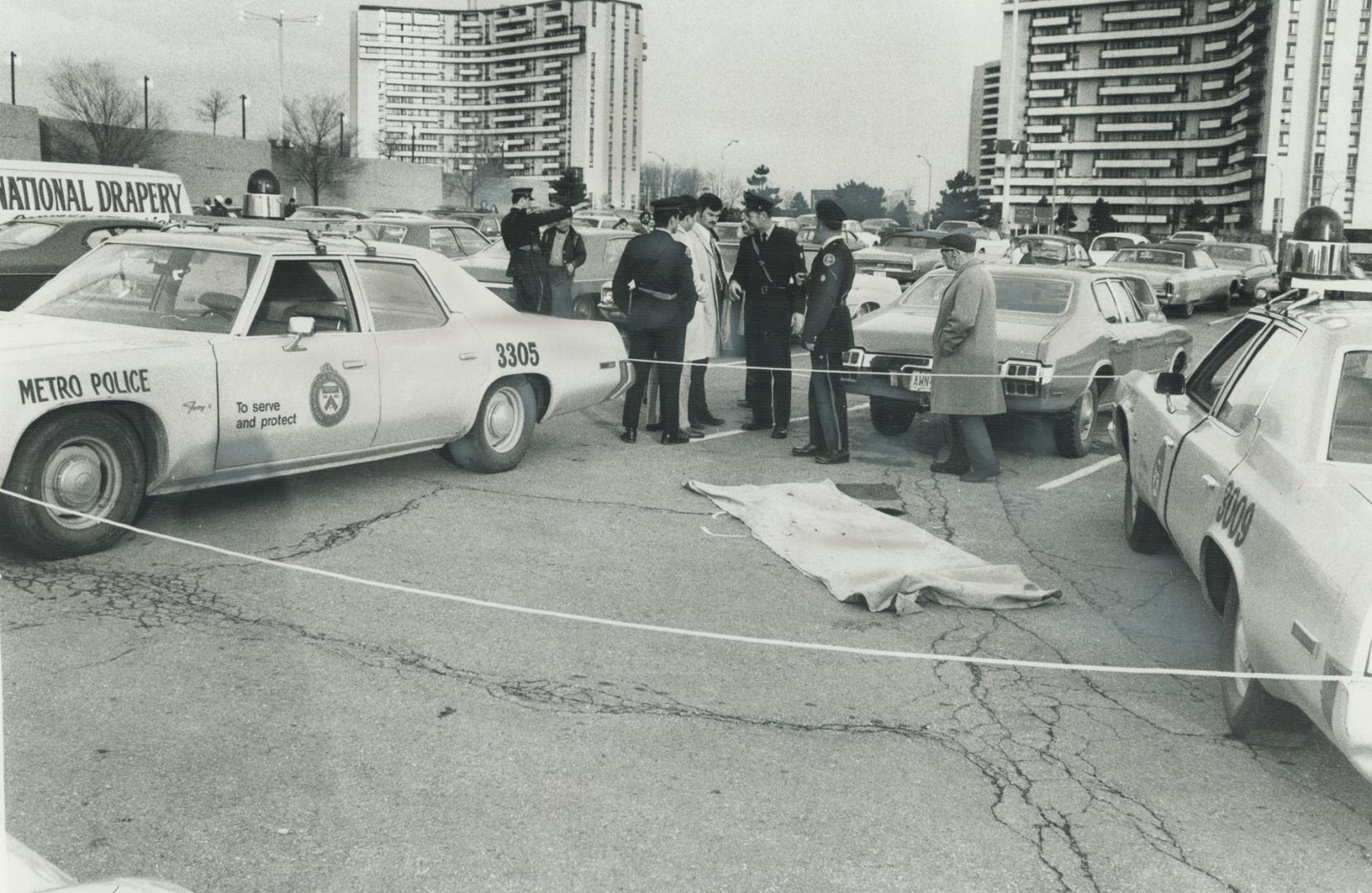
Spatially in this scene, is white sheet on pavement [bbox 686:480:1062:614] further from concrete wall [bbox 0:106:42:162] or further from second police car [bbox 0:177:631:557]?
concrete wall [bbox 0:106:42:162]

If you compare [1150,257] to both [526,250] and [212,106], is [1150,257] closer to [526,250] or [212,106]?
[526,250]

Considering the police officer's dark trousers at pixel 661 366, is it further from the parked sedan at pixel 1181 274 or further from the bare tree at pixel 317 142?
the bare tree at pixel 317 142

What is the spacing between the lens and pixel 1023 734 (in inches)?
171

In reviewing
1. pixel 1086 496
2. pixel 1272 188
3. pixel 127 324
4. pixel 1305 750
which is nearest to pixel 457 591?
pixel 127 324

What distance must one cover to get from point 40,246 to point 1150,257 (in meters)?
19.0

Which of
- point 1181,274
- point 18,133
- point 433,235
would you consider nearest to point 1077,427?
point 433,235

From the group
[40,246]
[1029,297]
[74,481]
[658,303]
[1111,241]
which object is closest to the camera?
[74,481]

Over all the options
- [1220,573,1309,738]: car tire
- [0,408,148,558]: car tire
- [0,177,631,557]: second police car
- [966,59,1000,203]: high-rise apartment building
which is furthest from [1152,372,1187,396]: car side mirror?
[966,59,1000,203]: high-rise apartment building

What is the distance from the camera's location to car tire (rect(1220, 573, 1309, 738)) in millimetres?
4219

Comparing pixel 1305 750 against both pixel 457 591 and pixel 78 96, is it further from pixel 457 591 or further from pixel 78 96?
pixel 78 96

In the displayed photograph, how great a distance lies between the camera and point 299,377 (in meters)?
6.72

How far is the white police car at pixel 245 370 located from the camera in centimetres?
579

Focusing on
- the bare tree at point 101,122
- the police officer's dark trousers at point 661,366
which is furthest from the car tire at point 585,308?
the bare tree at point 101,122

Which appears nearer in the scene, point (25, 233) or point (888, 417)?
point (888, 417)
